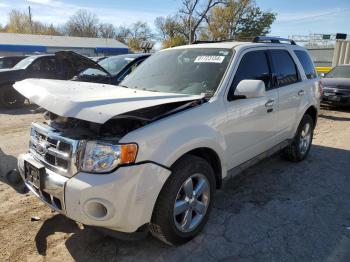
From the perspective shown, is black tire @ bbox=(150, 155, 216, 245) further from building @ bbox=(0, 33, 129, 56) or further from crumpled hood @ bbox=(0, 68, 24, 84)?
building @ bbox=(0, 33, 129, 56)

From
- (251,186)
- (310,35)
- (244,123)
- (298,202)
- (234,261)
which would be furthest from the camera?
(310,35)

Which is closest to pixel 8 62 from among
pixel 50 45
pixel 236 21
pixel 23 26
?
pixel 50 45

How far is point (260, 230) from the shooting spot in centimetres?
355

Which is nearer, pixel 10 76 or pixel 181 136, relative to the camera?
pixel 181 136

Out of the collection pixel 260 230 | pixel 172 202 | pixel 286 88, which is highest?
pixel 286 88

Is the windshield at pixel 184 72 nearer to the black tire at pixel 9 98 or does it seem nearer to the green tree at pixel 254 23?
the black tire at pixel 9 98

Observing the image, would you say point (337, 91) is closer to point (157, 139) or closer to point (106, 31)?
point (157, 139)

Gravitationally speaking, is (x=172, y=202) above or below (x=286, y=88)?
below

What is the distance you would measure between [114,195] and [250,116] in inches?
78.3

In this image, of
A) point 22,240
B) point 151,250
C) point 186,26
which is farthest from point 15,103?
point 186,26

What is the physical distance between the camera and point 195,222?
335 cm

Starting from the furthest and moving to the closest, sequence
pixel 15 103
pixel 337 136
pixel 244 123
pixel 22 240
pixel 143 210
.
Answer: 1. pixel 15 103
2. pixel 337 136
3. pixel 244 123
4. pixel 22 240
5. pixel 143 210

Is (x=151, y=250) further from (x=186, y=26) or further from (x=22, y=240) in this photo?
(x=186, y=26)

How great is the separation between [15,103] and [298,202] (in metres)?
9.92
